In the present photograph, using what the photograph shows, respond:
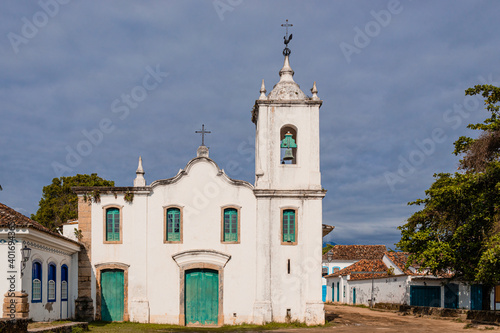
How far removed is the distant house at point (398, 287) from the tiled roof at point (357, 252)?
8.80 metres

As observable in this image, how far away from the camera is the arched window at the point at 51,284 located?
18.3 metres

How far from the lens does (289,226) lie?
21594 mm

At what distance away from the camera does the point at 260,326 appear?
20328 millimetres

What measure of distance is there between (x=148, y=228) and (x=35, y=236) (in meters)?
5.52

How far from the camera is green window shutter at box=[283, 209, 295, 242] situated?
21.5 m

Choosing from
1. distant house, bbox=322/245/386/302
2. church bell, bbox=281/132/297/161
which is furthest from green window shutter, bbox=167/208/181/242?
distant house, bbox=322/245/386/302

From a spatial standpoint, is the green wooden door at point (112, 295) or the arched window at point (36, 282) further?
the green wooden door at point (112, 295)

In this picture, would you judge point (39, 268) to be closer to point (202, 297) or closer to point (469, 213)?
point (202, 297)

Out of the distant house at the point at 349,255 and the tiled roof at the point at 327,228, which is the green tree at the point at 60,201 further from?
the distant house at the point at 349,255

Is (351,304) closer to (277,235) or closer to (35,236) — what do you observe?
(277,235)

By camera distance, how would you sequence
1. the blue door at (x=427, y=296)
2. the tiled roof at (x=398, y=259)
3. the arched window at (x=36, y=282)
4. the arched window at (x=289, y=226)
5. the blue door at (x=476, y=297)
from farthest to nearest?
1. the tiled roof at (x=398, y=259)
2. the blue door at (x=427, y=296)
3. the blue door at (x=476, y=297)
4. the arched window at (x=289, y=226)
5. the arched window at (x=36, y=282)

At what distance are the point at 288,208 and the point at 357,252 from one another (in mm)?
37784

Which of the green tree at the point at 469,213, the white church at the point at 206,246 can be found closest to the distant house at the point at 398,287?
the green tree at the point at 469,213

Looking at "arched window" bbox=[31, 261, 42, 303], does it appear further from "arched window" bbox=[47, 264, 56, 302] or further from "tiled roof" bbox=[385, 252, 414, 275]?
"tiled roof" bbox=[385, 252, 414, 275]
